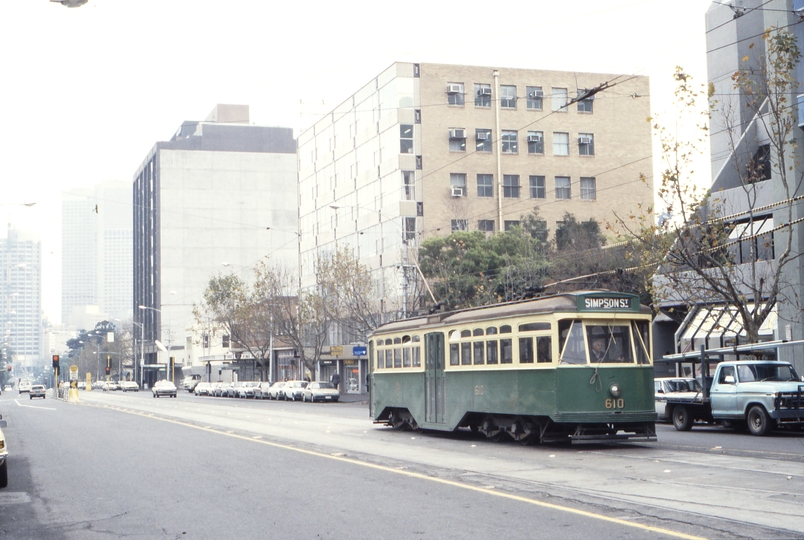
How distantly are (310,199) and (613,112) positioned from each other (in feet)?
82.0

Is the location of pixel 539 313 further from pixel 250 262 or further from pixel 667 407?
pixel 250 262

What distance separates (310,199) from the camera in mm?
76625

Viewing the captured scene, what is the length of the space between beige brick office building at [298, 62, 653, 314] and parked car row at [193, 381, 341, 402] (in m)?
6.91

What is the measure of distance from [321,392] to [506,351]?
1447 inches

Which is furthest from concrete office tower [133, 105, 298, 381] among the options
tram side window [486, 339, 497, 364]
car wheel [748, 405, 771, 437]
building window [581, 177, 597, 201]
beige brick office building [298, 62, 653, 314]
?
tram side window [486, 339, 497, 364]

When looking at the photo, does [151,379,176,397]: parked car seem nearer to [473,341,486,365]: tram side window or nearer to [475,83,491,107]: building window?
[475,83,491,107]: building window

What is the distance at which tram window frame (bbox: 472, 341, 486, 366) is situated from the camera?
1998 centimetres

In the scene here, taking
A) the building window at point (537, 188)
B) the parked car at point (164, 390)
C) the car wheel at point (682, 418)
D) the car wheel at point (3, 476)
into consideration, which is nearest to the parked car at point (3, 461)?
the car wheel at point (3, 476)

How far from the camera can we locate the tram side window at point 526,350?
18375mm

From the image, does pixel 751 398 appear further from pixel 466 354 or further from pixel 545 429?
pixel 466 354

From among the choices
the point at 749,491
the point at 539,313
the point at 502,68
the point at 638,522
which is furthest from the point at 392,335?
the point at 502,68

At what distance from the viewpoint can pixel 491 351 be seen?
1969 cm

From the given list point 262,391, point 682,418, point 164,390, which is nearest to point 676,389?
point 682,418

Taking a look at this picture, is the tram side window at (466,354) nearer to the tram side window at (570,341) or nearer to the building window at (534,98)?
the tram side window at (570,341)
